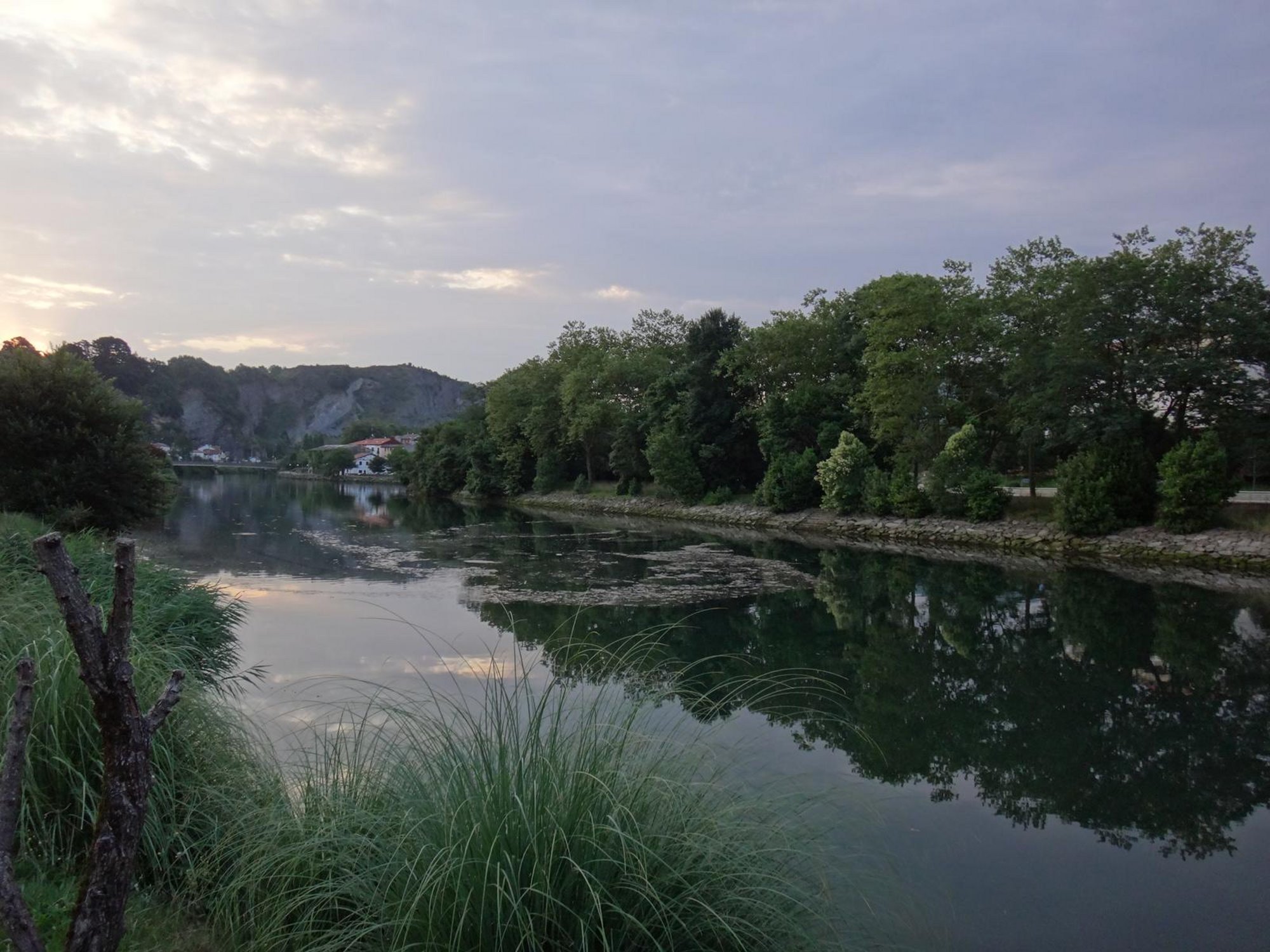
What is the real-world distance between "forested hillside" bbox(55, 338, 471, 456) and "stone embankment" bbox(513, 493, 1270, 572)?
84.7 m

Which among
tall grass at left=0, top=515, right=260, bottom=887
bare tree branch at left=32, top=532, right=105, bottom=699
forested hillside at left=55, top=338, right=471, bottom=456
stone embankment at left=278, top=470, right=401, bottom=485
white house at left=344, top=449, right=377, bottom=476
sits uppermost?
forested hillside at left=55, top=338, right=471, bottom=456

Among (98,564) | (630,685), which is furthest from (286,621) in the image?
(630,685)

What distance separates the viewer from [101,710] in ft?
6.52

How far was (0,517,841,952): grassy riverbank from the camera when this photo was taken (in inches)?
105

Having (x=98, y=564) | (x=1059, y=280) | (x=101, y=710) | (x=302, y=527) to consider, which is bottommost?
(x=302, y=527)

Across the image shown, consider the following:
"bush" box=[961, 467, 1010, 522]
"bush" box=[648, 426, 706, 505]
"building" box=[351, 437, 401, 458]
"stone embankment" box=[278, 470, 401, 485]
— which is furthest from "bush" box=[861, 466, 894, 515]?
"building" box=[351, 437, 401, 458]

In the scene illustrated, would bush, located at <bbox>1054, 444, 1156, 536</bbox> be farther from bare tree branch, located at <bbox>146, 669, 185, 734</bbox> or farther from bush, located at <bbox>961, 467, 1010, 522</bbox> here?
bare tree branch, located at <bbox>146, 669, 185, 734</bbox>

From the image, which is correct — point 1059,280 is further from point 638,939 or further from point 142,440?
point 638,939

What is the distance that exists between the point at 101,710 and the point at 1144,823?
613 centimetres

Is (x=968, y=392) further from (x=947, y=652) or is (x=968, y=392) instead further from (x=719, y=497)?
(x=947, y=652)

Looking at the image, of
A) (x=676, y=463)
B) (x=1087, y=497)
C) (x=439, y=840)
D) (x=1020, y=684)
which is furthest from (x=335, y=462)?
(x=439, y=840)

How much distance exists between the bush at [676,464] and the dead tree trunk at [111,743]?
113 ft

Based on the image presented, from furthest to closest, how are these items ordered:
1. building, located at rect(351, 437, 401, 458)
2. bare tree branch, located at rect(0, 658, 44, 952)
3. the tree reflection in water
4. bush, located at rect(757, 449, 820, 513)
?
building, located at rect(351, 437, 401, 458) < bush, located at rect(757, 449, 820, 513) < the tree reflection in water < bare tree branch, located at rect(0, 658, 44, 952)

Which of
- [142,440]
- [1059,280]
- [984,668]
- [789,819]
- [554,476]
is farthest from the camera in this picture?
[554,476]
